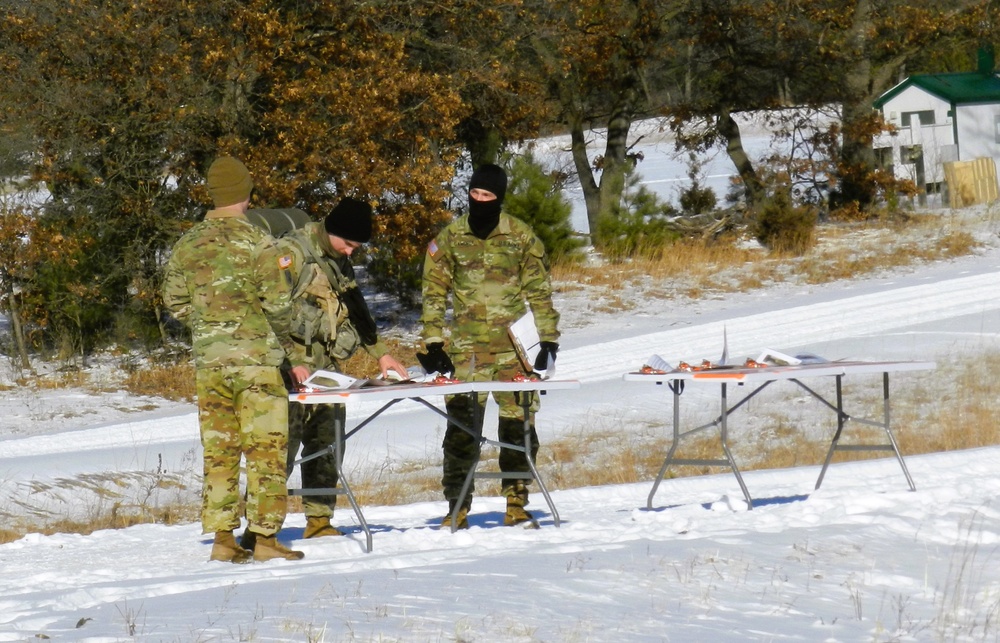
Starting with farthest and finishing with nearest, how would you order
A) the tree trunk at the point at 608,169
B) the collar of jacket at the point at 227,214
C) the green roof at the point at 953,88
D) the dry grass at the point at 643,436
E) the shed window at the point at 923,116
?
the shed window at the point at 923,116 < the green roof at the point at 953,88 < the tree trunk at the point at 608,169 < the dry grass at the point at 643,436 < the collar of jacket at the point at 227,214

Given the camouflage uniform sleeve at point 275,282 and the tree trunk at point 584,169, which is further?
the tree trunk at point 584,169

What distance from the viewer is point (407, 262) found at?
23.5m

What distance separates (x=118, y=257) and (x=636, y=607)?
646 inches

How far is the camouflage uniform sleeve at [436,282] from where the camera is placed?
9156 millimetres

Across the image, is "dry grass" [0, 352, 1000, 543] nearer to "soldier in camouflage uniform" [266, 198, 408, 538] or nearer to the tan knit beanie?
"soldier in camouflage uniform" [266, 198, 408, 538]

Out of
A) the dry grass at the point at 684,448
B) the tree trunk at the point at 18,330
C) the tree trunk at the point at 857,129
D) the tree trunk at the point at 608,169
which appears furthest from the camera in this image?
the tree trunk at the point at 857,129

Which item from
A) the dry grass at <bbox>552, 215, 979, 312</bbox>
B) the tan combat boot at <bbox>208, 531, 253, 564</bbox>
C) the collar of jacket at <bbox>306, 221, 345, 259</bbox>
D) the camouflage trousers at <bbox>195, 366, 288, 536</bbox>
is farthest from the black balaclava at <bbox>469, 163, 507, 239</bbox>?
the dry grass at <bbox>552, 215, 979, 312</bbox>

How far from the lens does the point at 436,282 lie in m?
9.22

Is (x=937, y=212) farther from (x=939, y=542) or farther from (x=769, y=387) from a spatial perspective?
(x=939, y=542)

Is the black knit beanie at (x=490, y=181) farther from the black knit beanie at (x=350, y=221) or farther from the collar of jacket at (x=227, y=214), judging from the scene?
the collar of jacket at (x=227, y=214)

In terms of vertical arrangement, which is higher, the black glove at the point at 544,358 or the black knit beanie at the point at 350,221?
the black knit beanie at the point at 350,221

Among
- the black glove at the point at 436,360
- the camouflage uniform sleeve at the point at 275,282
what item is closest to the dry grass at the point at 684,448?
the black glove at the point at 436,360

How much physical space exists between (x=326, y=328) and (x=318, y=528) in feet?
3.85

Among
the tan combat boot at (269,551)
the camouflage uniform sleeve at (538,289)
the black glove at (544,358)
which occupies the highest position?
the camouflage uniform sleeve at (538,289)
